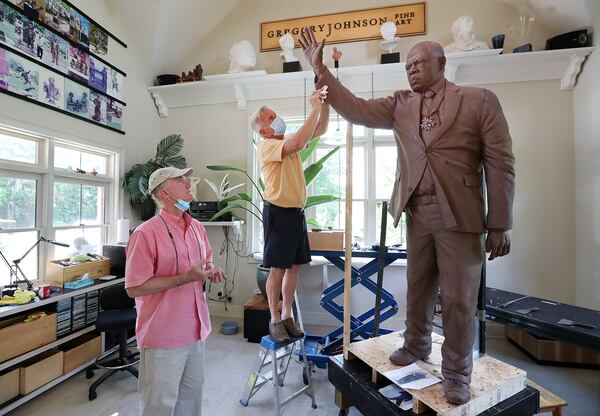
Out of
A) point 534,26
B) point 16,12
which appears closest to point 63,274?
point 16,12

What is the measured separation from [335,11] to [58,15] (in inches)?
116

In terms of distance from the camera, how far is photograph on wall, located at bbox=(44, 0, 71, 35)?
8.78 feet

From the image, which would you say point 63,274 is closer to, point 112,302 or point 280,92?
point 112,302

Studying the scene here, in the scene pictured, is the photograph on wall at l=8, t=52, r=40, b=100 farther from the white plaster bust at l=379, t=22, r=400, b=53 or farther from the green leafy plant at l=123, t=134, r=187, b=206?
the white plaster bust at l=379, t=22, r=400, b=53

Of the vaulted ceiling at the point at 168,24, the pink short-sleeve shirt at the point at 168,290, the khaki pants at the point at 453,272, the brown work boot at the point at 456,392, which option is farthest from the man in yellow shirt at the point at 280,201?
the vaulted ceiling at the point at 168,24

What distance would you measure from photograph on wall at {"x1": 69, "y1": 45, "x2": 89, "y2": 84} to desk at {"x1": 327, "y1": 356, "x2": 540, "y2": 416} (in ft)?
11.5

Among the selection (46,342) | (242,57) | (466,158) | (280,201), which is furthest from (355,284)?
(242,57)

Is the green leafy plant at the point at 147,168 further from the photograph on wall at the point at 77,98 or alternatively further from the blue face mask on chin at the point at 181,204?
the blue face mask on chin at the point at 181,204

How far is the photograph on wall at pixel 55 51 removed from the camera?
105 inches

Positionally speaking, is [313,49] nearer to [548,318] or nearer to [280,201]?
[280,201]

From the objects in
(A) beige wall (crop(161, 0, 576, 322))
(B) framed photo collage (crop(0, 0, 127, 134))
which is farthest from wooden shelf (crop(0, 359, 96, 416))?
(B) framed photo collage (crop(0, 0, 127, 134))

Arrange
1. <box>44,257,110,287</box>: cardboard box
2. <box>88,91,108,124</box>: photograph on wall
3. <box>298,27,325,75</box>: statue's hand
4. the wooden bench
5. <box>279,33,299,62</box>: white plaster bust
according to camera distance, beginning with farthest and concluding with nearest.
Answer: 1. <box>279,33,299,62</box>: white plaster bust
2. <box>88,91,108,124</box>: photograph on wall
3. <box>44,257,110,287</box>: cardboard box
4. the wooden bench
5. <box>298,27,325,75</box>: statue's hand

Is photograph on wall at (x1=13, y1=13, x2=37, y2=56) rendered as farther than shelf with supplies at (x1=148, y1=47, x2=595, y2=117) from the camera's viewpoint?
No

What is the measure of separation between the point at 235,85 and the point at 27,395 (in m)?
3.49
